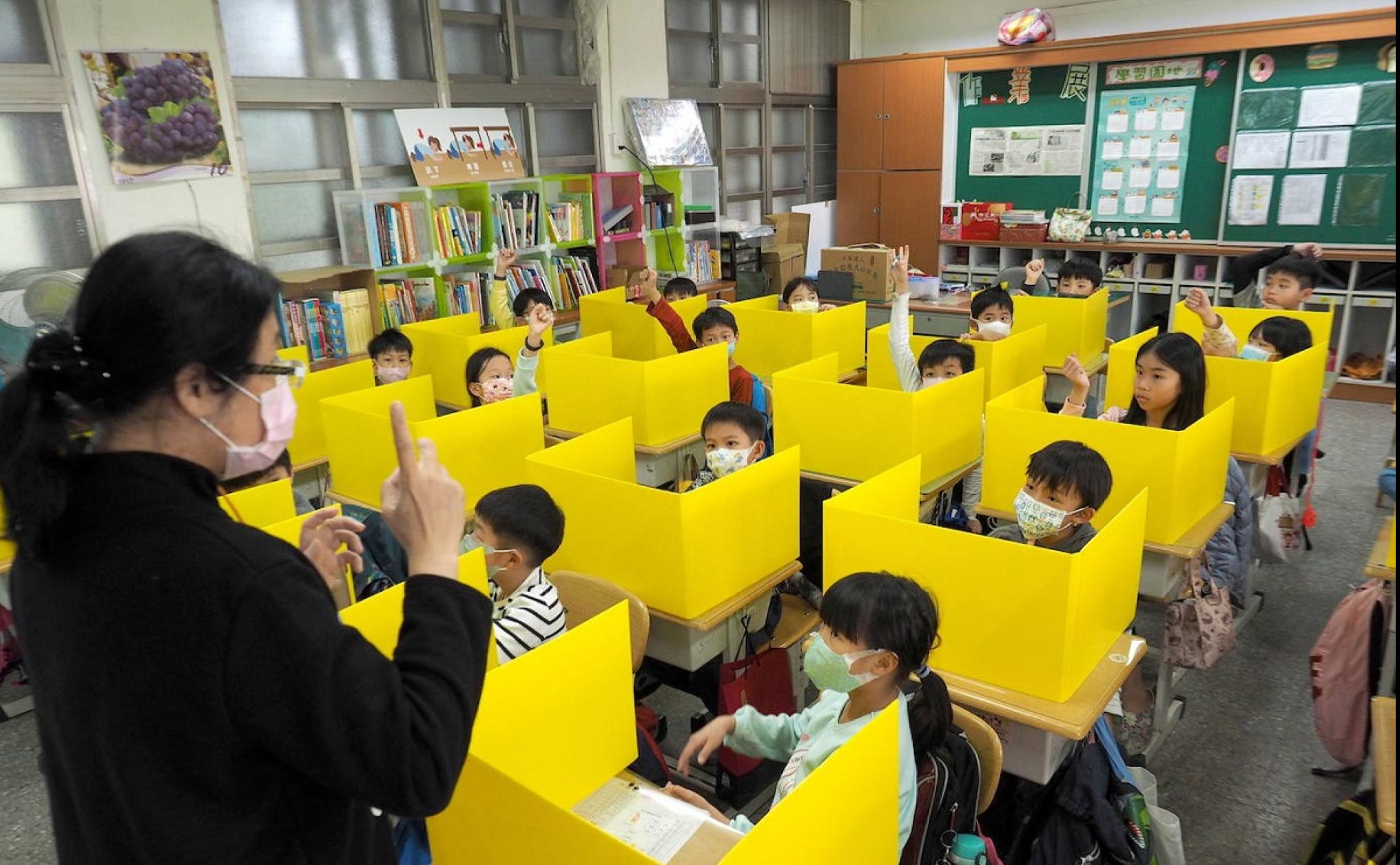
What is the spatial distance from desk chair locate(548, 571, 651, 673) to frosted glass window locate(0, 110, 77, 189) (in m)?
3.38

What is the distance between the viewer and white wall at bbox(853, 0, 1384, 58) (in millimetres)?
6586

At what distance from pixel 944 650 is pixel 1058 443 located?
0.69 m

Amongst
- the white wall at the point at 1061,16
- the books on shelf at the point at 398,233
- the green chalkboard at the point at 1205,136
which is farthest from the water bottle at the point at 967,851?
the white wall at the point at 1061,16

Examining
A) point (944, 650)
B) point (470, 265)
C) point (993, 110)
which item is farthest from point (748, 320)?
point (993, 110)

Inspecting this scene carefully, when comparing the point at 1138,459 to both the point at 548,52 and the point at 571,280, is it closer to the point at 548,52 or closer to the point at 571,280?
the point at 571,280

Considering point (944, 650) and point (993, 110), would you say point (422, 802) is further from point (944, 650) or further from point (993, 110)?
point (993, 110)

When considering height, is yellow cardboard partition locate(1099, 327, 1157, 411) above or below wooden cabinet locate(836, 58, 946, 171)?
below

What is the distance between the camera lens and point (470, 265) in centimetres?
586

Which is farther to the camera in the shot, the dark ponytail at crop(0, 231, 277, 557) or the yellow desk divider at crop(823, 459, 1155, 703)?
the yellow desk divider at crop(823, 459, 1155, 703)

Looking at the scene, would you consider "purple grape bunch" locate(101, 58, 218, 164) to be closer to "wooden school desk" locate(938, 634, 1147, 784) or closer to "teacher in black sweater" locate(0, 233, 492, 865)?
"teacher in black sweater" locate(0, 233, 492, 865)

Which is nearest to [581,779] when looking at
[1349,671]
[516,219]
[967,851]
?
[967,851]

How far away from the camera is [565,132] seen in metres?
A: 6.50

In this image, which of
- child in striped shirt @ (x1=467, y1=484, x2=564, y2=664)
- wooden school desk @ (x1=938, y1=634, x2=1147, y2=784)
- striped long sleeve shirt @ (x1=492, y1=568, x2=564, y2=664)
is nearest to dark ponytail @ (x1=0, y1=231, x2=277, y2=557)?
striped long sleeve shirt @ (x1=492, y1=568, x2=564, y2=664)

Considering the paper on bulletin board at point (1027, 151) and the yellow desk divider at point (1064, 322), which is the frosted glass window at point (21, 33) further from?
the paper on bulletin board at point (1027, 151)
